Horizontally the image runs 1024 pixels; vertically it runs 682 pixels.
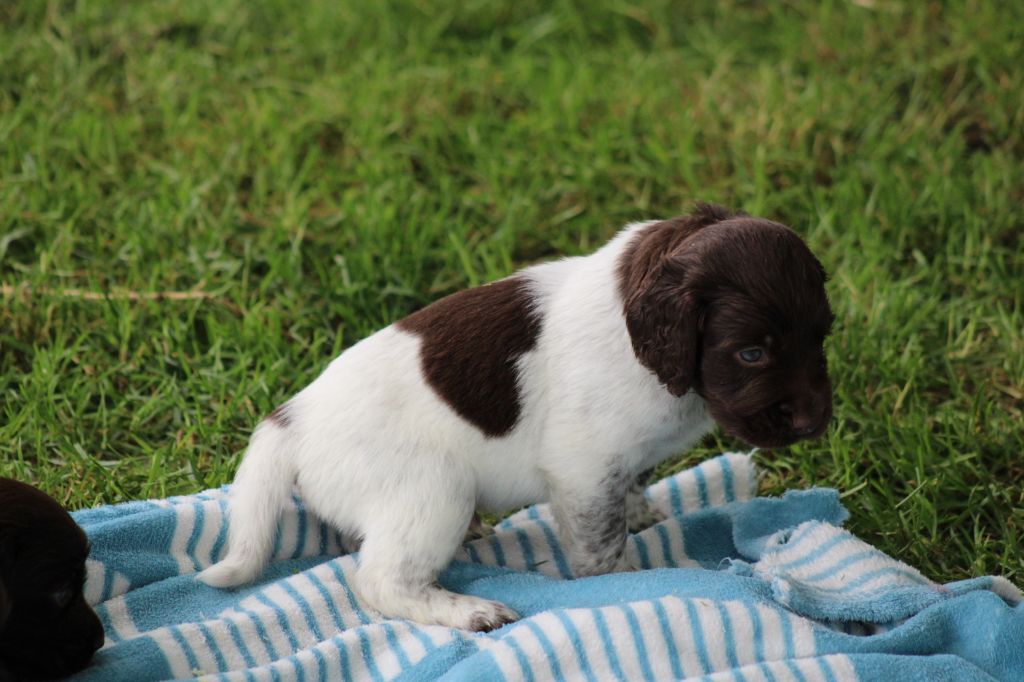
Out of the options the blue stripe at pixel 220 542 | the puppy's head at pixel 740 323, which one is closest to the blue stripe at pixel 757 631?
the puppy's head at pixel 740 323

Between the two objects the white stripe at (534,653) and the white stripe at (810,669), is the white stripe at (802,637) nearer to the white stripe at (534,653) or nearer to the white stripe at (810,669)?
the white stripe at (810,669)

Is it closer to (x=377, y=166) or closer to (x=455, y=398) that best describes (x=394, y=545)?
(x=455, y=398)

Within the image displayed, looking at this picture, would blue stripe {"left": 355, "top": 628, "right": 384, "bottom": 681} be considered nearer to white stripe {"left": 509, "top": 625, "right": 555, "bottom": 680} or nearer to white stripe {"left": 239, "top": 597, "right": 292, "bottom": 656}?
white stripe {"left": 239, "top": 597, "right": 292, "bottom": 656}

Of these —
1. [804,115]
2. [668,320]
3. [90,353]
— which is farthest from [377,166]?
[668,320]

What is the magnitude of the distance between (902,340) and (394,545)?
9.06 ft

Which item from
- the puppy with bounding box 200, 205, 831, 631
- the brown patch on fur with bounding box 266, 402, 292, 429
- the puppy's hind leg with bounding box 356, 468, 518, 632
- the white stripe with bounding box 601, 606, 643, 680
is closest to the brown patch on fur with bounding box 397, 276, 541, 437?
the puppy with bounding box 200, 205, 831, 631

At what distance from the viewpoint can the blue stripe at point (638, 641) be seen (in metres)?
3.63

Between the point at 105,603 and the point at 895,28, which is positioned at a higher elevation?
the point at 895,28

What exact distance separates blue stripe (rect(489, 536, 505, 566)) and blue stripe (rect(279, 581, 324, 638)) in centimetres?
72

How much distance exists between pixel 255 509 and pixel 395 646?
641 mm

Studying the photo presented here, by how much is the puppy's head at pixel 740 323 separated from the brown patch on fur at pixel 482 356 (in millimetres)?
416

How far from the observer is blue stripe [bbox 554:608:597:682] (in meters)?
3.61

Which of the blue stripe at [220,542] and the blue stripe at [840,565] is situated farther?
the blue stripe at [220,542]

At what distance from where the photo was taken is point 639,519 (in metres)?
4.64
